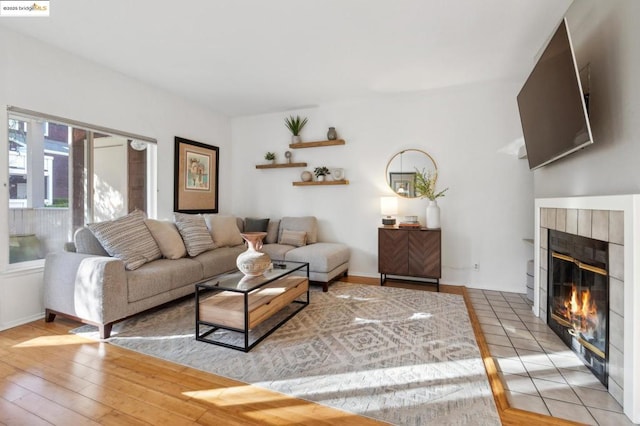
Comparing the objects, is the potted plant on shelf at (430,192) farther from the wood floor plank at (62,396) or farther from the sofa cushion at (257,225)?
the wood floor plank at (62,396)

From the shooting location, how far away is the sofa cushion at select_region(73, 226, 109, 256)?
2.65 m

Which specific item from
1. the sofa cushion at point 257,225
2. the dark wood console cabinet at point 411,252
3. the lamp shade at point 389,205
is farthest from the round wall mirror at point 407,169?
the sofa cushion at point 257,225

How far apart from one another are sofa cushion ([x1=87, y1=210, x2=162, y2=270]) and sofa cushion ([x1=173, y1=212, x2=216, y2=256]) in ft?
1.16

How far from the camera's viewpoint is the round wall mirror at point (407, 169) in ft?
13.0

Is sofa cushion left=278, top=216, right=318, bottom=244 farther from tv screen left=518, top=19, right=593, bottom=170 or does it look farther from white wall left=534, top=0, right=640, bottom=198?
white wall left=534, top=0, right=640, bottom=198

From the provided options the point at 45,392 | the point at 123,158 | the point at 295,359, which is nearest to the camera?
the point at 45,392

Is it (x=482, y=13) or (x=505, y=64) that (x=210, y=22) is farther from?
(x=505, y=64)

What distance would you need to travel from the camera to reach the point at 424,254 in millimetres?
3582

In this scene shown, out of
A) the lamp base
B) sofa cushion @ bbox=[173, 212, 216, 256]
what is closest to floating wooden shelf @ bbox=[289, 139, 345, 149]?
the lamp base

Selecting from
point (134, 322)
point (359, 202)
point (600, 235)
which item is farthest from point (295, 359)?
point (359, 202)

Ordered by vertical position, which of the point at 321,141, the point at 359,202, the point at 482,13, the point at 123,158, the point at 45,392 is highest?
the point at 482,13

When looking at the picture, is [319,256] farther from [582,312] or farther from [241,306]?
[582,312]

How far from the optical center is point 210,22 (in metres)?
2.42

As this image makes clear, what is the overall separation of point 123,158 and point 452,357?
4.12 meters
